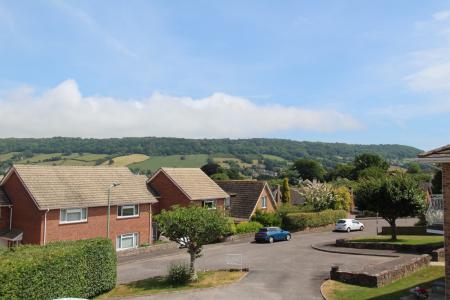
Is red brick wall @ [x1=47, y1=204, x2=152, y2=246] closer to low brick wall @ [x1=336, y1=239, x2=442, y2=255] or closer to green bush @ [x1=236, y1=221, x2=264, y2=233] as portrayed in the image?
green bush @ [x1=236, y1=221, x2=264, y2=233]

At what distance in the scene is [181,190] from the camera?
46.2 m

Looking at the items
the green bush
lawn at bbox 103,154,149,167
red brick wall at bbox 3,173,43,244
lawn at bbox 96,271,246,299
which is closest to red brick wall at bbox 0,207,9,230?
red brick wall at bbox 3,173,43,244

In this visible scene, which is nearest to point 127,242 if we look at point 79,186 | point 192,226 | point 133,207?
point 133,207


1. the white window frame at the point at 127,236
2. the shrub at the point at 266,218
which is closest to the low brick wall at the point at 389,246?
the shrub at the point at 266,218

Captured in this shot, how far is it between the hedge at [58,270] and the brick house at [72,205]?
12.8 m

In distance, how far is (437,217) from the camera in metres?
19.5

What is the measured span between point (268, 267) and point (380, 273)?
8.36m

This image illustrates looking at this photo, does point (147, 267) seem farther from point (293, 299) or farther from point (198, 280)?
point (293, 299)

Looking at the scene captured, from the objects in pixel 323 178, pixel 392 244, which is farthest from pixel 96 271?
pixel 323 178

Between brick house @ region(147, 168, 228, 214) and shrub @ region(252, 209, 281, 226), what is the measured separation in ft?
14.1

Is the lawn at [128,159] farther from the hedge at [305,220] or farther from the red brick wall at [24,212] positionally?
the red brick wall at [24,212]

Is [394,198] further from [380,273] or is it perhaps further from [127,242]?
[127,242]

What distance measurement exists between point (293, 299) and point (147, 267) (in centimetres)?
1426

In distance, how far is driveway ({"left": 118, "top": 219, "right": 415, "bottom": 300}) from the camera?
21000 mm
